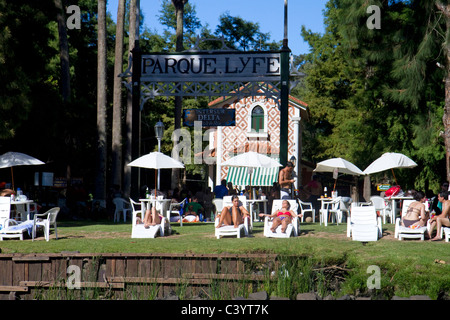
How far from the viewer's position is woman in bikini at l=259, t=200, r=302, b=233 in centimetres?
1342

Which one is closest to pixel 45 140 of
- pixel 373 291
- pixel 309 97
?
pixel 373 291

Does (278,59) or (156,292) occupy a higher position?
(278,59)

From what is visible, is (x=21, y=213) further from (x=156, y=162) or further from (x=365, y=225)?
(x=365, y=225)

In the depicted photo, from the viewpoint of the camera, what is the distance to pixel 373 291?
9.91 meters

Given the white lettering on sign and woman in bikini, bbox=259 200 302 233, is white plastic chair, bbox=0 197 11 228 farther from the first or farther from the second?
the white lettering on sign

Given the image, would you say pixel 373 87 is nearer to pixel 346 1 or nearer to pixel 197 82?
pixel 346 1

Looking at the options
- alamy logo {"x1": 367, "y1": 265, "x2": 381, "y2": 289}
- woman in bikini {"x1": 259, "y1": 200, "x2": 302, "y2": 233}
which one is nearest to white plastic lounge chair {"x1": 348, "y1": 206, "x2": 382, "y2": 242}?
woman in bikini {"x1": 259, "y1": 200, "x2": 302, "y2": 233}

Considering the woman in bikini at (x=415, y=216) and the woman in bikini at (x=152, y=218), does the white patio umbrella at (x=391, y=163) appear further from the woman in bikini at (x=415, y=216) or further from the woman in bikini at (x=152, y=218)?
the woman in bikini at (x=152, y=218)

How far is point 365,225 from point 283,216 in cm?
178

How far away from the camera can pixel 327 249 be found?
37.5 ft

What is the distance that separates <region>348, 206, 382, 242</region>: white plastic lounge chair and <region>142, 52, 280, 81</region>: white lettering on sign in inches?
296

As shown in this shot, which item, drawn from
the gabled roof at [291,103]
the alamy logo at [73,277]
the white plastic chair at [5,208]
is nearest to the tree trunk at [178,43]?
the gabled roof at [291,103]

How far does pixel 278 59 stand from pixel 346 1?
450 cm

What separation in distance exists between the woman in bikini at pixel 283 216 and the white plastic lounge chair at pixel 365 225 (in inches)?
50.6
